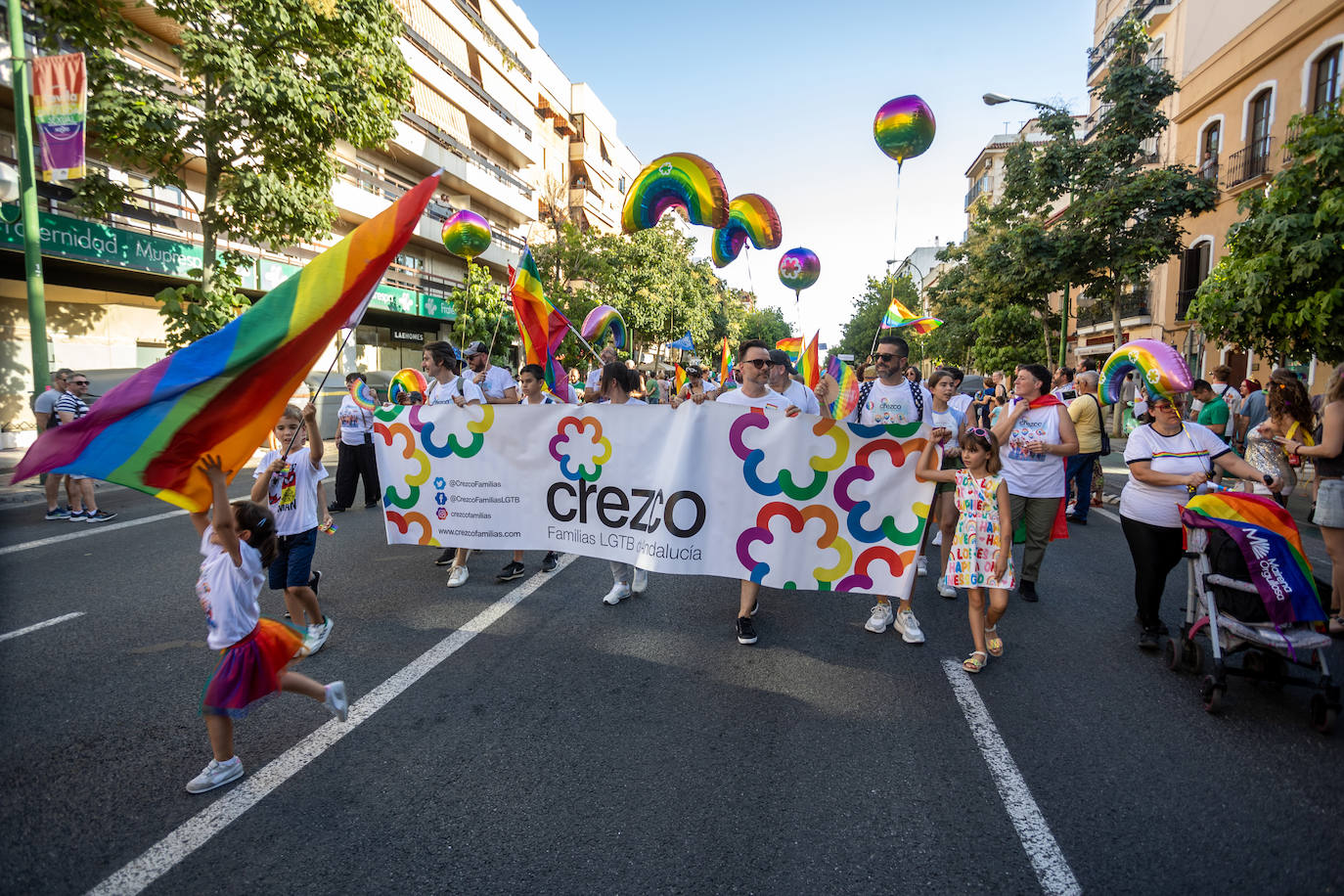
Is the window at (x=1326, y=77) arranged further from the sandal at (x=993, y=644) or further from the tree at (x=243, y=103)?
the tree at (x=243, y=103)

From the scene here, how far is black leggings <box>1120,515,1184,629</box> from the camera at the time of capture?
4.36 m

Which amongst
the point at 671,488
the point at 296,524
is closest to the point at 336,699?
the point at 296,524

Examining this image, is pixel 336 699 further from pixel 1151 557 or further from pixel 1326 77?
pixel 1326 77

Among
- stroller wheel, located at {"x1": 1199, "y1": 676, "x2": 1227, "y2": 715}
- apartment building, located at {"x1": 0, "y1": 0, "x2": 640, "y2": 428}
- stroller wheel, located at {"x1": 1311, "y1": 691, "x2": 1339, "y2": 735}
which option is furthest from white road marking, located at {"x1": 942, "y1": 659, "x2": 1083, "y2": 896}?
apartment building, located at {"x1": 0, "y1": 0, "x2": 640, "y2": 428}

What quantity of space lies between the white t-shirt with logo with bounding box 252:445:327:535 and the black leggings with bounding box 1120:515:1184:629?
16.7 ft

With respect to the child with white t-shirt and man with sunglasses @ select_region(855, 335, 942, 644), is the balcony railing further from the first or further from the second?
the child with white t-shirt

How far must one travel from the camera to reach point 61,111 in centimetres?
1059

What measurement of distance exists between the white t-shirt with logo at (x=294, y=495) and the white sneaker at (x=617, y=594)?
208 centimetres

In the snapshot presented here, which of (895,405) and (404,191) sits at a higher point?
(404,191)

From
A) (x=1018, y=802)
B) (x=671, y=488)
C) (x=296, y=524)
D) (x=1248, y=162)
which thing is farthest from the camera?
(x=1248, y=162)

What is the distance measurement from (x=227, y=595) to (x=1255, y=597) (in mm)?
4919

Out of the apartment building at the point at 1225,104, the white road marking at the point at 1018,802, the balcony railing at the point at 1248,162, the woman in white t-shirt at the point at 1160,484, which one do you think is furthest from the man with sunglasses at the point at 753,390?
the balcony railing at the point at 1248,162

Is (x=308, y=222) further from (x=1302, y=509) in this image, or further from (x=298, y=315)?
(x=1302, y=509)

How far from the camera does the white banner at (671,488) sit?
4438 mm
